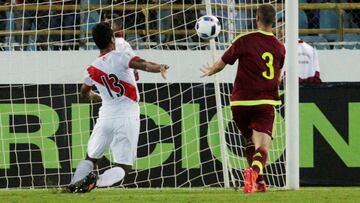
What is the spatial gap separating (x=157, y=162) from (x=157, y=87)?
1.00 meters

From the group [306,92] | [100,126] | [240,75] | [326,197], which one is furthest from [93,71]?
[306,92]

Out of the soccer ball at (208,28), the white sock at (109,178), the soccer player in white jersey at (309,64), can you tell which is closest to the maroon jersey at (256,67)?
the soccer ball at (208,28)

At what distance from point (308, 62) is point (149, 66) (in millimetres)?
5814

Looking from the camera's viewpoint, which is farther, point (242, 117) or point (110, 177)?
point (242, 117)

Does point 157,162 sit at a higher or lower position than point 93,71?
lower

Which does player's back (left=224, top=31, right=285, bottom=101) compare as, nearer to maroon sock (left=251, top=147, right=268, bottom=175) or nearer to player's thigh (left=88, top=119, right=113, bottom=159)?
maroon sock (left=251, top=147, right=268, bottom=175)

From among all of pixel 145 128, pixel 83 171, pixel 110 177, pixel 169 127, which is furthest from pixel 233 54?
pixel 145 128

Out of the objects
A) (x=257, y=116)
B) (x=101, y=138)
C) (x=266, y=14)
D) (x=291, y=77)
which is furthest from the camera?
(x=291, y=77)

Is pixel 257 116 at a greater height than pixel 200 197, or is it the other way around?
pixel 257 116

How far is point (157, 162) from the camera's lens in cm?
1434

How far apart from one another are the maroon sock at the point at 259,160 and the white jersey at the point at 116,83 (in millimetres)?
1340

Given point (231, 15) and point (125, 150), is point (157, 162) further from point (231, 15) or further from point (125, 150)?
point (125, 150)

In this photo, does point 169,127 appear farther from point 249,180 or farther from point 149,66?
point 149,66

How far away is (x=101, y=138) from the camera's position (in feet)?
36.8
